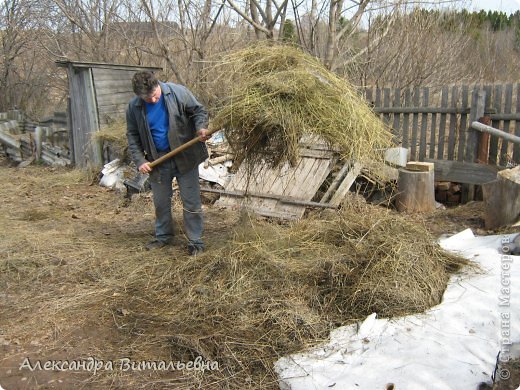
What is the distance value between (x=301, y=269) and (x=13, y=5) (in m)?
13.2

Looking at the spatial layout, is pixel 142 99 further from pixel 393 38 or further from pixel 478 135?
pixel 393 38

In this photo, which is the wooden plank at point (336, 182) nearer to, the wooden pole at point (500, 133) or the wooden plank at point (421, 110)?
the wooden plank at point (421, 110)

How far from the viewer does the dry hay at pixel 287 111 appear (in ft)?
12.1

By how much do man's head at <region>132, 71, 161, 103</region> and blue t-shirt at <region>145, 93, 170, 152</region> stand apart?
0.15 metres

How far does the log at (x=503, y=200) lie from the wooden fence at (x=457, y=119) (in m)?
1.28

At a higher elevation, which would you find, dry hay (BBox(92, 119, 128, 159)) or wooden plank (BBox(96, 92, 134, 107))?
wooden plank (BBox(96, 92, 134, 107))

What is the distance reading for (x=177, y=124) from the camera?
4.44 m

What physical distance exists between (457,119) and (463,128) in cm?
16

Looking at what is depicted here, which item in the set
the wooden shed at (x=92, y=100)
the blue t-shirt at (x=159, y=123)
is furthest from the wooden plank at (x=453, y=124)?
the wooden shed at (x=92, y=100)

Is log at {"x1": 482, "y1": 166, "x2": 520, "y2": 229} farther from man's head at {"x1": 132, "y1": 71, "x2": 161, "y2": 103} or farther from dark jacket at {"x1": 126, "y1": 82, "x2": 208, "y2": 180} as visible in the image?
man's head at {"x1": 132, "y1": 71, "x2": 161, "y2": 103}

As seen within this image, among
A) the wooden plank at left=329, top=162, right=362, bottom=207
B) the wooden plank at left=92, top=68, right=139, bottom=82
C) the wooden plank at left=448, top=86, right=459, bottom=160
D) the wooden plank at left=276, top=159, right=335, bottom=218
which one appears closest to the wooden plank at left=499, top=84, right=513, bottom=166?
the wooden plank at left=448, top=86, right=459, bottom=160

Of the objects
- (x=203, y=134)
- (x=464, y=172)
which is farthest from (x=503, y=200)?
(x=203, y=134)

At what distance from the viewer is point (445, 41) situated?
9.80 metres

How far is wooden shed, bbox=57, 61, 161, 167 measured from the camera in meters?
9.15
